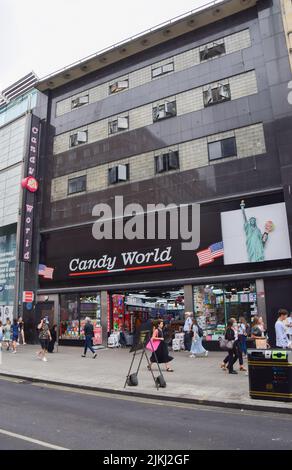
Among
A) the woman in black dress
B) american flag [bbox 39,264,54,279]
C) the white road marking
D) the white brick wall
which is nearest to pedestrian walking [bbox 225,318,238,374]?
the woman in black dress

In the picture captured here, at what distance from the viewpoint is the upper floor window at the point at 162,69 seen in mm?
22742

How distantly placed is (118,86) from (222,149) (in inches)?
347

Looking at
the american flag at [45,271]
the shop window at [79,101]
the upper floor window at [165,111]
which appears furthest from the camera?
the shop window at [79,101]

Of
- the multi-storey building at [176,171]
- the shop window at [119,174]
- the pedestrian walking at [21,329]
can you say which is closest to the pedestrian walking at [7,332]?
the pedestrian walking at [21,329]

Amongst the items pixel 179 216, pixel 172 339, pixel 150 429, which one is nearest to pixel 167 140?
pixel 179 216

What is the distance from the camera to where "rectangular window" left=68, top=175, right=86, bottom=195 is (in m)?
24.3

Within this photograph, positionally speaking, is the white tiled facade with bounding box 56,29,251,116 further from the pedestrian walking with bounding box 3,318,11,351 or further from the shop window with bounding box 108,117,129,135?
the pedestrian walking with bounding box 3,318,11,351

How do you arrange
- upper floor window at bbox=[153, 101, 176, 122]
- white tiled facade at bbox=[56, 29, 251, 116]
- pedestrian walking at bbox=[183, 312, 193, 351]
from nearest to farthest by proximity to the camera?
1. pedestrian walking at bbox=[183, 312, 193, 351]
2. white tiled facade at bbox=[56, 29, 251, 116]
3. upper floor window at bbox=[153, 101, 176, 122]

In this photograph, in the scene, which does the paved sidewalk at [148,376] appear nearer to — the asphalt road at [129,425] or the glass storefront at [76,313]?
the asphalt road at [129,425]

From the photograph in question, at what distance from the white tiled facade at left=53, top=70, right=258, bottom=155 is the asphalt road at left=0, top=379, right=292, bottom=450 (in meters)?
16.4

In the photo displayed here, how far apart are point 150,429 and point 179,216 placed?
14391 mm

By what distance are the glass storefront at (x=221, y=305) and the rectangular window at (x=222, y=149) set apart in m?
6.55

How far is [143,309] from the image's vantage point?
23453mm
